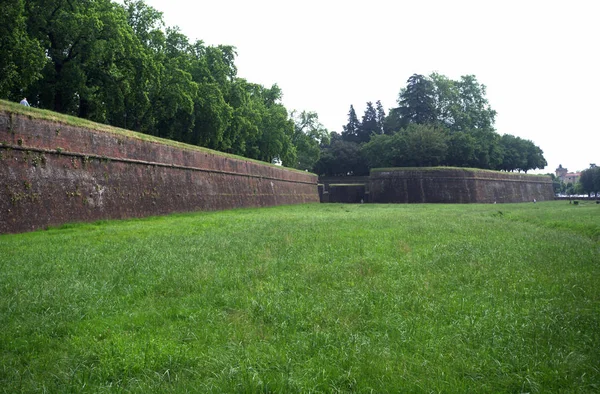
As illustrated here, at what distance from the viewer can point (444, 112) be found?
57.9m

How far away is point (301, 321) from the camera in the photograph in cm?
416

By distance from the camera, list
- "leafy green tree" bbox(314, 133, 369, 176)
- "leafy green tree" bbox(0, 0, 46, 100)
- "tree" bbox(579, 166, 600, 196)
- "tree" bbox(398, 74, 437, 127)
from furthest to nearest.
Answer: "tree" bbox(579, 166, 600, 196), "leafy green tree" bbox(314, 133, 369, 176), "tree" bbox(398, 74, 437, 127), "leafy green tree" bbox(0, 0, 46, 100)

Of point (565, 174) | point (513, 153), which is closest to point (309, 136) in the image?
point (513, 153)

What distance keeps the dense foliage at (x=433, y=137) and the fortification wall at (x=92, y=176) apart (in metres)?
29.1

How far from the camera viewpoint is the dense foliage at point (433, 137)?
48969 mm

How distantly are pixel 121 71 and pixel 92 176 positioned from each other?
9.12 metres

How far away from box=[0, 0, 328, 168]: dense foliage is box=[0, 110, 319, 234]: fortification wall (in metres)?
3.89

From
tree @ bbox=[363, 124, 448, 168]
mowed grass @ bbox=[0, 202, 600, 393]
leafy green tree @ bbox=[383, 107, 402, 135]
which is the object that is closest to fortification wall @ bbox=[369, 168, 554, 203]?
tree @ bbox=[363, 124, 448, 168]

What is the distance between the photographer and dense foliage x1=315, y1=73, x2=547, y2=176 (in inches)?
1928

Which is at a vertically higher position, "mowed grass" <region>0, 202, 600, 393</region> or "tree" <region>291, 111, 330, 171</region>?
"tree" <region>291, 111, 330, 171</region>

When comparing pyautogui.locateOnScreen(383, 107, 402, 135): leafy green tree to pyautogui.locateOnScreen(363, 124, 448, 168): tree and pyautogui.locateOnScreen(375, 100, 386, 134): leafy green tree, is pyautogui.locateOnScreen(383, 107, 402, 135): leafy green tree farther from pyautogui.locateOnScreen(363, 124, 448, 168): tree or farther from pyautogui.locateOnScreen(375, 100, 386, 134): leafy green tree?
pyautogui.locateOnScreen(363, 124, 448, 168): tree

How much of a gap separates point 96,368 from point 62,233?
9.70m

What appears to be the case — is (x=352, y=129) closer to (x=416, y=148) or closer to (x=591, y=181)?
(x=416, y=148)

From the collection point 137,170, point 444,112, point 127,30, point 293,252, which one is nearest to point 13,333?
point 293,252
